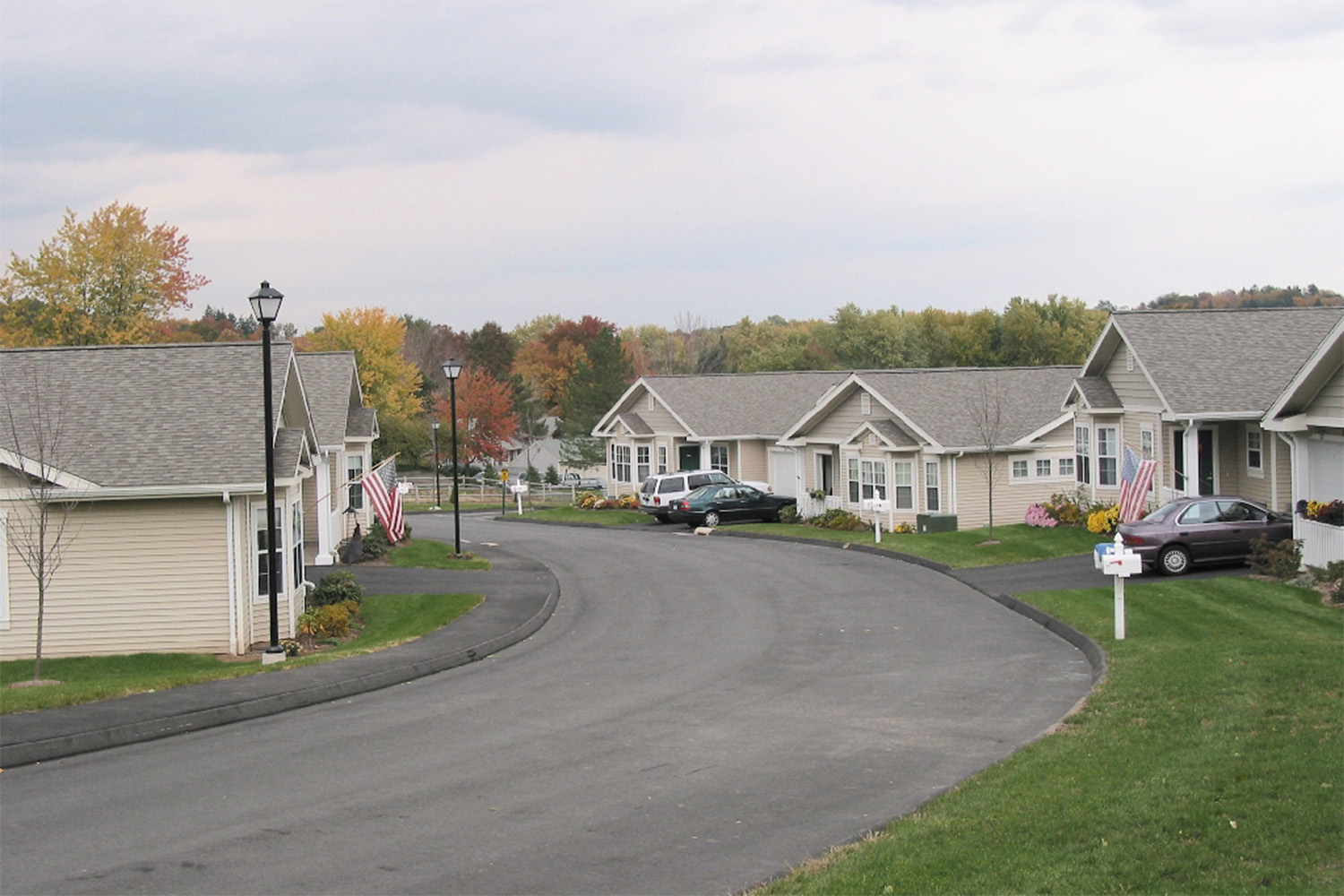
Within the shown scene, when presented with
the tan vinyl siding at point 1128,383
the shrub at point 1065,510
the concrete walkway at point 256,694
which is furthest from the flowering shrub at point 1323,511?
the concrete walkway at point 256,694

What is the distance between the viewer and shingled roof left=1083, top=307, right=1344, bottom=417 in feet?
101

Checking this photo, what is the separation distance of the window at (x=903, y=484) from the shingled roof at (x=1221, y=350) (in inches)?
273

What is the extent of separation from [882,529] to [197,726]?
93.6 feet

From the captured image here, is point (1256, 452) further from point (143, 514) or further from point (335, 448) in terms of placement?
point (143, 514)

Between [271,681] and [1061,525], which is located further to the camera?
[1061,525]

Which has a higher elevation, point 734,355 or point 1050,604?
point 734,355

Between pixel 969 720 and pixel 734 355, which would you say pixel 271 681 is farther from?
pixel 734 355

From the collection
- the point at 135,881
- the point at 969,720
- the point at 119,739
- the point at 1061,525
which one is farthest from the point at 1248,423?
the point at 135,881

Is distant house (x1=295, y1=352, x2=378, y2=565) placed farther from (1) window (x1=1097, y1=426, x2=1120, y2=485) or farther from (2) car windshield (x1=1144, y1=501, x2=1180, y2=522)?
(1) window (x1=1097, y1=426, x2=1120, y2=485)

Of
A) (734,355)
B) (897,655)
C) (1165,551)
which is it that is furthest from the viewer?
(734,355)

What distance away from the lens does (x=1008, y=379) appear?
147 ft

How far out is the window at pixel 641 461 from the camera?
5497cm

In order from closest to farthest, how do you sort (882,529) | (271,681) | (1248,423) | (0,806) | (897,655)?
(0,806) < (271,681) < (897,655) < (1248,423) < (882,529)

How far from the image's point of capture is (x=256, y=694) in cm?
1608
